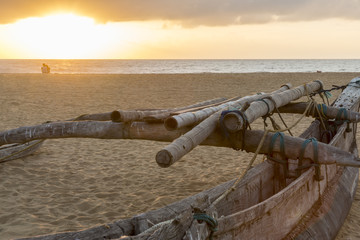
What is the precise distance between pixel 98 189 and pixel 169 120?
237 cm

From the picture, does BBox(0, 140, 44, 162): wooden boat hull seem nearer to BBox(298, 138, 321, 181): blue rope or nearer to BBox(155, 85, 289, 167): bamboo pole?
BBox(155, 85, 289, 167): bamboo pole

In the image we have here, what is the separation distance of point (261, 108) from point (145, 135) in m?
1.44

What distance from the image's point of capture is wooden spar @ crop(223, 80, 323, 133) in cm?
339

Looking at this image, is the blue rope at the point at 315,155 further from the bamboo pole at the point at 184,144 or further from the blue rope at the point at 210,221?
the blue rope at the point at 210,221

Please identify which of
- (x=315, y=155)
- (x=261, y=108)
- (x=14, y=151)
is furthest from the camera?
(x=14, y=151)

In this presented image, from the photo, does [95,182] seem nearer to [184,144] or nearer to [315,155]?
[184,144]

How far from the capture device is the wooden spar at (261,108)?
339 cm

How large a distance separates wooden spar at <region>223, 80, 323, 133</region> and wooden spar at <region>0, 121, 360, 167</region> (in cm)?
25

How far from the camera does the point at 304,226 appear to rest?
10.8ft

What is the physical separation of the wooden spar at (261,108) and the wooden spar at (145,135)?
25 cm

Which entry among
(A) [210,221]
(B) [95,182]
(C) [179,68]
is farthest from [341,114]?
(C) [179,68]

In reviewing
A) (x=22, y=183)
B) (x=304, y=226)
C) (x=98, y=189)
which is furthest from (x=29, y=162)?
(x=304, y=226)

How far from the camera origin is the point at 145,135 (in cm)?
396

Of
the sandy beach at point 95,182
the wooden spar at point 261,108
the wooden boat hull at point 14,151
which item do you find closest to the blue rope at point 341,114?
the wooden spar at point 261,108
